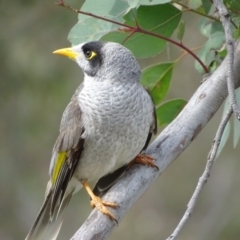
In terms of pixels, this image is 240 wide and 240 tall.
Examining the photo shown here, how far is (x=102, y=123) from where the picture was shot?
9.93 ft

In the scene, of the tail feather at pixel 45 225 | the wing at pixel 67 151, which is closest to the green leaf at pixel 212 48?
the wing at pixel 67 151

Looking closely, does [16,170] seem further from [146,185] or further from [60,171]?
[146,185]

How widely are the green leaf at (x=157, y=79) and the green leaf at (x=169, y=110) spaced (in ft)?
0.22

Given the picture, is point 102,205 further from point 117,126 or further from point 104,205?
point 117,126

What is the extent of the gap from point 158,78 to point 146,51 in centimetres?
25

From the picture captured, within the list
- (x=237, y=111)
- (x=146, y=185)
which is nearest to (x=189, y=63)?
(x=146, y=185)

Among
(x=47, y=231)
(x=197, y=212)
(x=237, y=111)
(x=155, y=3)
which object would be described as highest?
(x=155, y=3)

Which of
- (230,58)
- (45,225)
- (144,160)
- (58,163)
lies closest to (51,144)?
(45,225)

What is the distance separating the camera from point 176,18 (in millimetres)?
2945

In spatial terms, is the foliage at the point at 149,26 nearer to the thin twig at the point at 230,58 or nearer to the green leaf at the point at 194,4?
the green leaf at the point at 194,4

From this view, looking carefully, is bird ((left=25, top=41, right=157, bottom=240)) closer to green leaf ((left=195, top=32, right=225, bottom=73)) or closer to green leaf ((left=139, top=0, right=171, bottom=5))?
green leaf ((left=195, top=32, right=225, bottom=73))

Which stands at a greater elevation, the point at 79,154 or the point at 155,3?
the point at 155,3

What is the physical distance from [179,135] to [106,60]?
0.53 meters

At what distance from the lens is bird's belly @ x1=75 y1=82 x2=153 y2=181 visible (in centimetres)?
303
